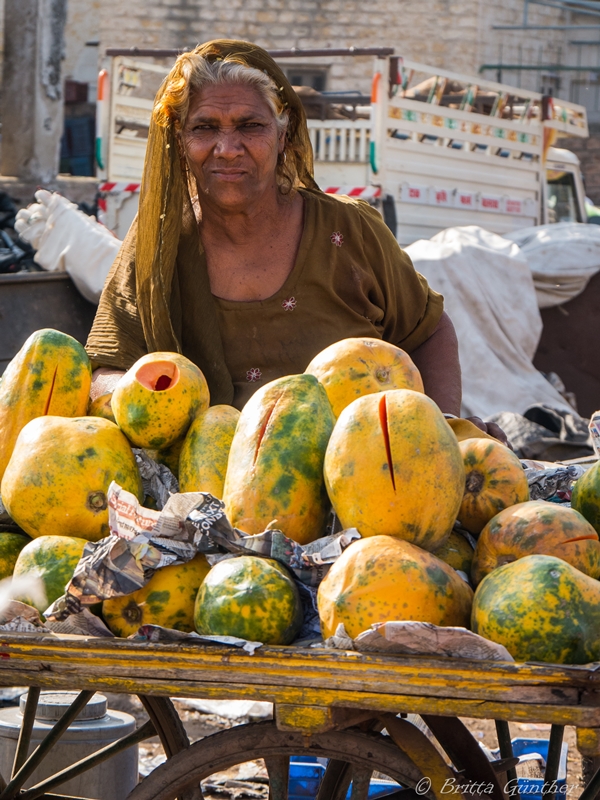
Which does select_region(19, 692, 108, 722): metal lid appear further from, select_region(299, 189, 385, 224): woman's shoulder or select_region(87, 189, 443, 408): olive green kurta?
select_region(299, 189, 385, 224): woman's shoulder

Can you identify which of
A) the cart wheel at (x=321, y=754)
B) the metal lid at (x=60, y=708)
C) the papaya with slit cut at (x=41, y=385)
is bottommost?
the metal lid at (x=60, y=708)

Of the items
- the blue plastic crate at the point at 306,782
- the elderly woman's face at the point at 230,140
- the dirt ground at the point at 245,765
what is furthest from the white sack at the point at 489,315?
the elderly woman's face at the point at 230,140

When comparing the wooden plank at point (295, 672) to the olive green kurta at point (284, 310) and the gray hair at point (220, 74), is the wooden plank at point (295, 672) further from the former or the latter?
the gray hair at point (220, 74)

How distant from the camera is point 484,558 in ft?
5.17

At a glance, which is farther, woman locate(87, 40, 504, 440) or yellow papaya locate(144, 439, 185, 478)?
woman locate(87, 40, 504, 440)

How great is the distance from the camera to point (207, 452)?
1741mm

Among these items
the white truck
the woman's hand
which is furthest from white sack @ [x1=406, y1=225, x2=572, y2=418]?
the woman's hand

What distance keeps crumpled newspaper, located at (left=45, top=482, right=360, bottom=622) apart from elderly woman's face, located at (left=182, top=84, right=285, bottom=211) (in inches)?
41.3

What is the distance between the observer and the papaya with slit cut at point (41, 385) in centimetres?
186

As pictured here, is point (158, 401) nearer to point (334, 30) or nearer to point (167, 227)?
point (167, 227)

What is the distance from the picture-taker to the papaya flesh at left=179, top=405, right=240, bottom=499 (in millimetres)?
1722

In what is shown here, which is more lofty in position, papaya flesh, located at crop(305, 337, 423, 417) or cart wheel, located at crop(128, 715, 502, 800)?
papaya flesh, located at crop(305, 337, 423, 417)

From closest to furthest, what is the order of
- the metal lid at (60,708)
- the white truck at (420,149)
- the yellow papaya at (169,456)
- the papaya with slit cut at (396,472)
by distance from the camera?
the papaya with slit cut at (396,472)
the yellow papaya at (169,456)
the metal lid at (60,708)
the white truck at (420,149)

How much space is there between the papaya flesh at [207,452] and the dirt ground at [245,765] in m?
1.79
